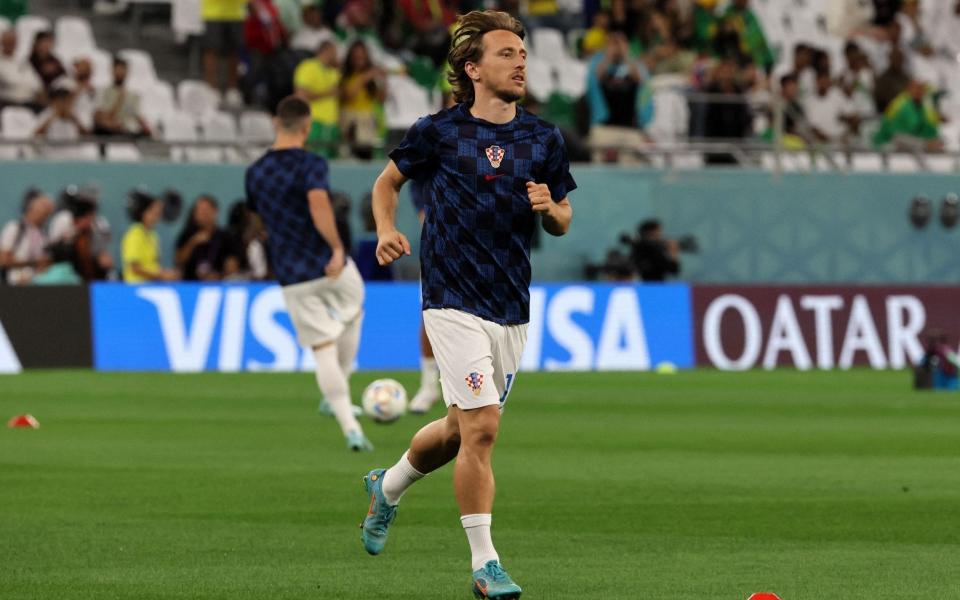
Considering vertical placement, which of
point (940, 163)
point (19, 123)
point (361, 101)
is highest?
point (361, 101)

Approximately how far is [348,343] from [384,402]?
560 millimetres

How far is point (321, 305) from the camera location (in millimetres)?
14883

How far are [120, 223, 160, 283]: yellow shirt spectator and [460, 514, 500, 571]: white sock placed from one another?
1769 centimetres

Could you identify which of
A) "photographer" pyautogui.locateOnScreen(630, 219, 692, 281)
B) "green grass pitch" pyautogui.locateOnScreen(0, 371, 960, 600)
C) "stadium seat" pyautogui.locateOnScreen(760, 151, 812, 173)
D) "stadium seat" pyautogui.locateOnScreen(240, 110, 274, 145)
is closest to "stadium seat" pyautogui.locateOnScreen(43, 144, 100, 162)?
"stadium seat" pyautogui.locateOnScreen(240, 110, 274, 145)

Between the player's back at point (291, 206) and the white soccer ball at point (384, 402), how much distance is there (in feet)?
4.43

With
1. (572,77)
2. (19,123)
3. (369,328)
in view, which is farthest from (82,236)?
(572,77)

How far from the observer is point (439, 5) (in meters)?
28.9

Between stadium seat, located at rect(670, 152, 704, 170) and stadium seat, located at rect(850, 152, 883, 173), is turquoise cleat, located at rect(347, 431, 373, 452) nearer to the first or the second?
stadium seat, located at rect(670, 152, 704, 170)

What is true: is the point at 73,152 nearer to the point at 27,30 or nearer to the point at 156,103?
the point at 156,103

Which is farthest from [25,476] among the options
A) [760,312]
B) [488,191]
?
[760,312]

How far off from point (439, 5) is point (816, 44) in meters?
6.95

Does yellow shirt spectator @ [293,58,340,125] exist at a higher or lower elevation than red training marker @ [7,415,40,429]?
higher

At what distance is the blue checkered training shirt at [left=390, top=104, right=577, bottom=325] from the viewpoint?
26.2 ft

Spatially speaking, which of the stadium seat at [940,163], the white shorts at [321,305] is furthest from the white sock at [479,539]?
the stadium seat at [940,163]
